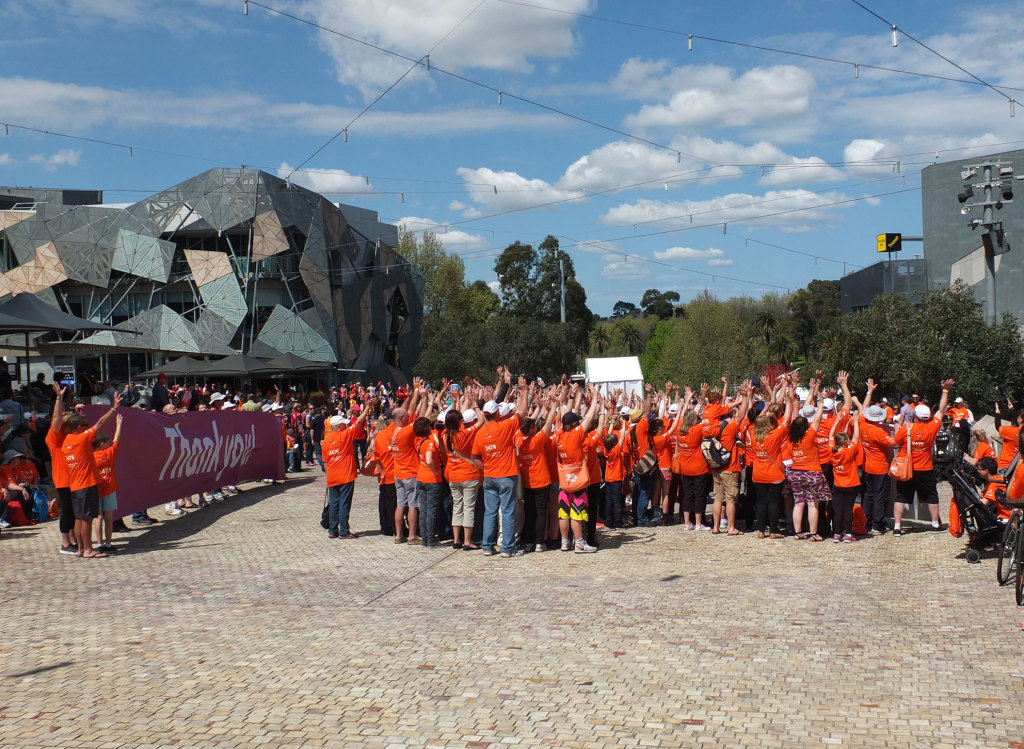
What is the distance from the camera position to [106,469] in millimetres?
10969

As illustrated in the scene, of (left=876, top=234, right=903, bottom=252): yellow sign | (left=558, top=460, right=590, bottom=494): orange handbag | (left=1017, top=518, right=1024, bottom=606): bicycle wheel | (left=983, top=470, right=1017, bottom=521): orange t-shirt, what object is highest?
(left=876, top=234, right=903, bottom=252): yellow sign

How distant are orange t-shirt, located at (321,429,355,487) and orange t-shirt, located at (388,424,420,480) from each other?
73 centimetres

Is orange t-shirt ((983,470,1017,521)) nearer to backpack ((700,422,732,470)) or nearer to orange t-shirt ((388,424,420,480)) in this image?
backpack ((700,422,732,470))

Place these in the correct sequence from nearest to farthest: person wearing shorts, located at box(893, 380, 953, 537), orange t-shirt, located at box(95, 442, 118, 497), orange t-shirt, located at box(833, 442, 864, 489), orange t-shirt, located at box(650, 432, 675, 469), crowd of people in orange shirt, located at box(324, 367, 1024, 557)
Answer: crowd of people in orange shirt, located at box(324, 367, 1024, 557) → orange t-shirt, located at box(95, 442, 118, 497) → orange t-shirt, located at box(833, 442, 864, 489) → person wearing shorts, located at box(893, 380, 953, 537) → orange t-shirt, located at box(650, 432, 675, 469)

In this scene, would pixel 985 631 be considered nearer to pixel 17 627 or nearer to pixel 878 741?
pixel 878 741

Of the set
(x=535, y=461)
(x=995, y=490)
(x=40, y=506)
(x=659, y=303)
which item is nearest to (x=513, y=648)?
(x=535, y=461)

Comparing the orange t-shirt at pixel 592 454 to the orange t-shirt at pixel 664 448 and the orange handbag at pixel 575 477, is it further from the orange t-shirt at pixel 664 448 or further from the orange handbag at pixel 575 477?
the orange t-shirt at pixel 664 448

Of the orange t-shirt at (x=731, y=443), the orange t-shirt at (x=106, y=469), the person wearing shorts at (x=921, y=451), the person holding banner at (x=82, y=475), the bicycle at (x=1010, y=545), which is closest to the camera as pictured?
the bicycle at (x=1010, y=545)

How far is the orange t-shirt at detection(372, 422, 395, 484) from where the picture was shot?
11672 mm

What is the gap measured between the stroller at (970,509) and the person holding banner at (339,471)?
23.7 feet

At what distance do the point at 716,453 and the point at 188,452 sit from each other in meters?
8.08

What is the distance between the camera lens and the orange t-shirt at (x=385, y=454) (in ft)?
38.3

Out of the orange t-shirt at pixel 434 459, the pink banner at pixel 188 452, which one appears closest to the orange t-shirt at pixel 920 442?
the orange t-shirt at pixel 434 459

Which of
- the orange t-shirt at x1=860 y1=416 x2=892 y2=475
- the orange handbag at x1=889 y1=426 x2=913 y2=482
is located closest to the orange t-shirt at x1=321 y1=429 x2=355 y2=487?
the orange t-shirt at x1=860 y1=416 x2=892 y2=475
